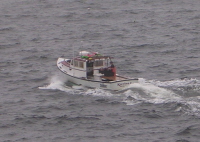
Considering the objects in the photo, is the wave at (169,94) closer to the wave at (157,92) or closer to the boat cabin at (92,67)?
the wave at (157,92)

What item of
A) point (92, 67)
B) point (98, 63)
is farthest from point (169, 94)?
point (92, 67)

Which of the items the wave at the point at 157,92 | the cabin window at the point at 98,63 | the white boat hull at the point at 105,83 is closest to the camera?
the wave at the point at 157,92

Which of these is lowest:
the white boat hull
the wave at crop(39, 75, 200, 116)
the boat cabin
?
the wave at crop(39, 75, 200, 116)

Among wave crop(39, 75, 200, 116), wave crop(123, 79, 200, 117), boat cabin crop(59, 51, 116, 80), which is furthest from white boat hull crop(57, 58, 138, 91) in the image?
boat cabin crop(59, 51, 116, 80)

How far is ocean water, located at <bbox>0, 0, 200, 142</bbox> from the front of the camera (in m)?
47.6

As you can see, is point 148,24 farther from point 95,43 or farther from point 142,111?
point 142,111

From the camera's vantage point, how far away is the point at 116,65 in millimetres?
68250

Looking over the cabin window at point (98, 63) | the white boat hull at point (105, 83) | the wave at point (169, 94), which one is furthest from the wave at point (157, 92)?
the cabin window at point (98, 63)

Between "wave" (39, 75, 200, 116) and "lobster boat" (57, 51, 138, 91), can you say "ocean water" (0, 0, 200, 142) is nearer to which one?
"wave" (39, 75, 200, 116)

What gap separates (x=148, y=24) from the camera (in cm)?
9181

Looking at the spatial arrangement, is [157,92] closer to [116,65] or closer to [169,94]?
[169,94]

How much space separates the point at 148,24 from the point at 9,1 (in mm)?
35676

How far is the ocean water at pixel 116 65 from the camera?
1873 inches

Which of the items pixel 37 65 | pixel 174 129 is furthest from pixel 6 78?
pixel 174 129
